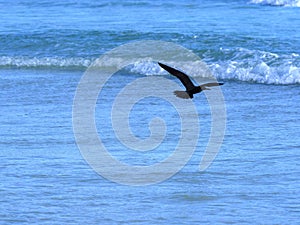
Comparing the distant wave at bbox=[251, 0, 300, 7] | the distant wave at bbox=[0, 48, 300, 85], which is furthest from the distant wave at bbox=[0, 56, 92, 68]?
the distant wave at bbox=[251, 0, 300, 7]

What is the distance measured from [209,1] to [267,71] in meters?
8.00

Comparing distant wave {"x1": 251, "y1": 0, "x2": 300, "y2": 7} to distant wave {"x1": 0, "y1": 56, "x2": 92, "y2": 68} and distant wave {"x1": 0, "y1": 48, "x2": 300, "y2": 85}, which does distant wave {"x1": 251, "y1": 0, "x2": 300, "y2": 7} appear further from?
distant wave {"x1": 0, "y1": 56, "x2": 92, "y2": 68}

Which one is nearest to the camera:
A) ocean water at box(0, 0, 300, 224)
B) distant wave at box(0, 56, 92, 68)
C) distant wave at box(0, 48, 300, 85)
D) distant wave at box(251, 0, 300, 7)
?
ocean water at box(0, 0, 300, 224)

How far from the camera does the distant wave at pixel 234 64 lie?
36.6 feet

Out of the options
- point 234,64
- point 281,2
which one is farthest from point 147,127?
point 281,2

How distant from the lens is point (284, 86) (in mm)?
10703

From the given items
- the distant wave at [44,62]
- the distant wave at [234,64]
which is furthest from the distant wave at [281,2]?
the distant wave at [44,62]

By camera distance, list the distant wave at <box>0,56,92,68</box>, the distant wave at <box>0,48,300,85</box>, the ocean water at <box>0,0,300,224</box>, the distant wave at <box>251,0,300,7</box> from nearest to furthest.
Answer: the ocean water at <box>0,0,300,224</box> < the distant wave at <box>0,48,300,85</box> < the distant wave at <box>0,56,92,68</box> < the distant wave at <box>251,0,300,7</box>

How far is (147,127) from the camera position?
8.73 meters

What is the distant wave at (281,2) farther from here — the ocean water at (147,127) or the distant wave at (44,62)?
the distant wave at (44,62)

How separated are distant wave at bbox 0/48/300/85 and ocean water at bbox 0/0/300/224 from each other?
0.02 meters

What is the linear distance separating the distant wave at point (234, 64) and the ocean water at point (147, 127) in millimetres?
15

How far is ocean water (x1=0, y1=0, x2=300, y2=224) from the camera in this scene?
21.4 ft

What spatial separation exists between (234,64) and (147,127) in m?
3.37
